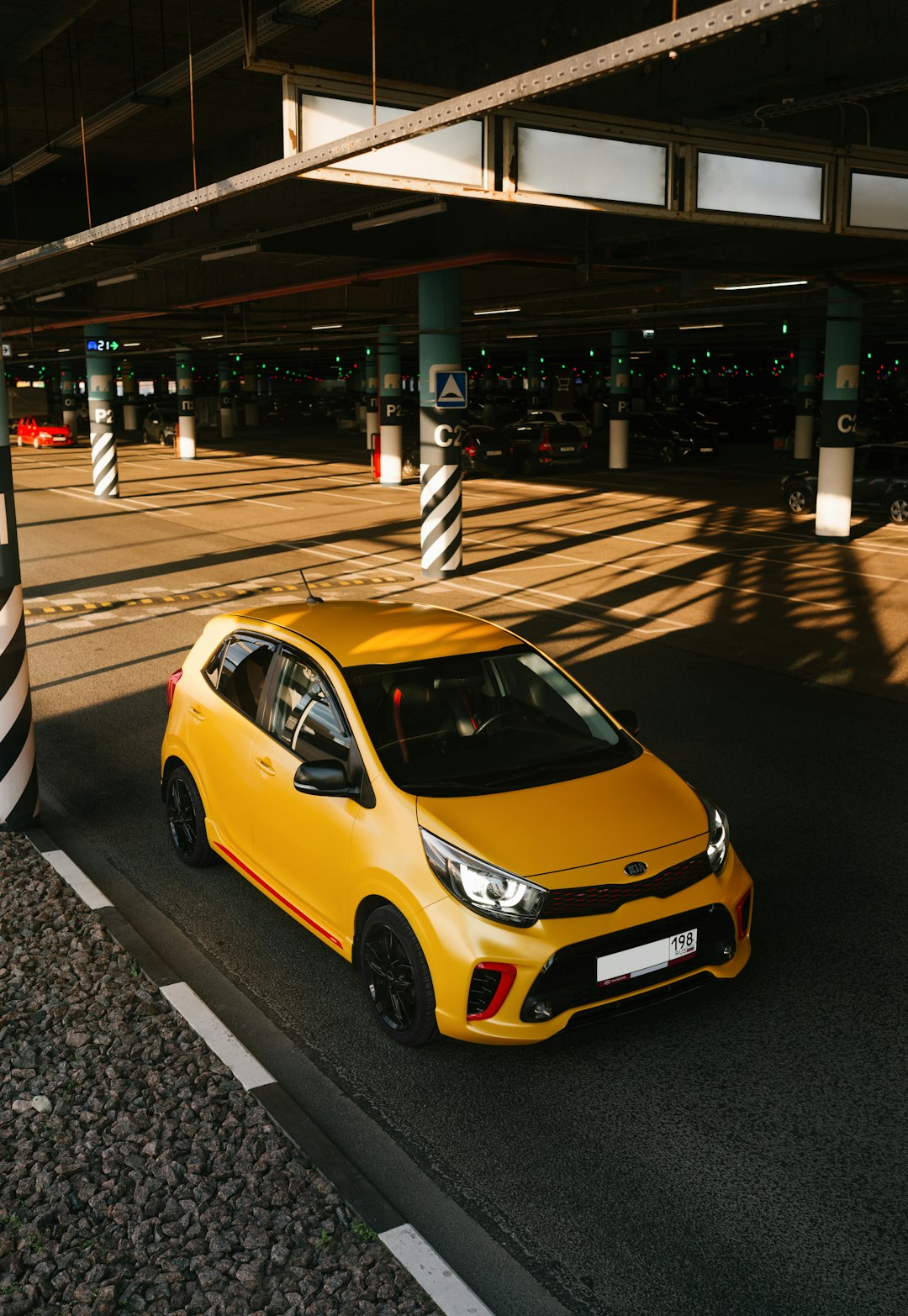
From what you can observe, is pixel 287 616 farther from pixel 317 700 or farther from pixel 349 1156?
pixel 349 1156

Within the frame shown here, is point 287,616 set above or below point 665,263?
below

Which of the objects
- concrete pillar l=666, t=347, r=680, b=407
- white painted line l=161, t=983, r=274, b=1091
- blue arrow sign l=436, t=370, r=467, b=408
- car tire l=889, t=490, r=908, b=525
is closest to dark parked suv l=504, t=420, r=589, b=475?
car tire l=889, t=490, r=908, b=525

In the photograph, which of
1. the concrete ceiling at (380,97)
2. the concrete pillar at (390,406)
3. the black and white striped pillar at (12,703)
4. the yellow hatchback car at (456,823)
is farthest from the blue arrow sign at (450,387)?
the concrete pillar at (390,406)

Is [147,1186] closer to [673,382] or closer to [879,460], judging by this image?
[879,460]

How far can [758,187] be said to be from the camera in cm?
1016

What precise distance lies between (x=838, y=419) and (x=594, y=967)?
21452 millimetres

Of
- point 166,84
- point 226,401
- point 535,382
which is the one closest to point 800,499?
point 166,84

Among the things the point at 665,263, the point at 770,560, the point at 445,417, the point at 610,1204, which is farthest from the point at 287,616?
the point at 770,560

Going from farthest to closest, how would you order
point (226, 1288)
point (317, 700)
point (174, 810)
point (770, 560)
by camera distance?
1. point (770, 560)
2. point (174, 810)
3. point (317, 700)
4. point (226, 1288)

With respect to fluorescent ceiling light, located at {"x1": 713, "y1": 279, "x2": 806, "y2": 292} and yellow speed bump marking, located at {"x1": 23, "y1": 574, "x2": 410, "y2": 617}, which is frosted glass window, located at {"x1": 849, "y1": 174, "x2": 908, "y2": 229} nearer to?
fluorescent ceiling light, located at {"x1": 713, "y1": 279, "x2": 806, "y2": 292}

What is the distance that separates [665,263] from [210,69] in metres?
7.07

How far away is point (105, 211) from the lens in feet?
A: 60.6

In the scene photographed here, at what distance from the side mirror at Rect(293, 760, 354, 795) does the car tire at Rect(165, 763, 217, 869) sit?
5.82 feet

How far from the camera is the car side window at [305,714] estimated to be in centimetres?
600
